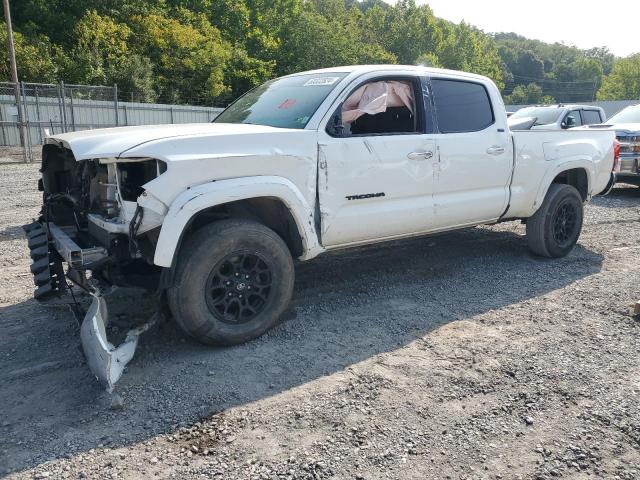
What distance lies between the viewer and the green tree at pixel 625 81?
254 feet

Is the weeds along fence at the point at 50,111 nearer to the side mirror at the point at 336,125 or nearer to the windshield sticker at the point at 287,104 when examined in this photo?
the windshield sticker at the point at 287,104

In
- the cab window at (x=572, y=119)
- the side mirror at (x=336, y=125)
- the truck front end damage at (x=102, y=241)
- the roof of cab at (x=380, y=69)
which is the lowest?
the truck front end damage at (x=102, y=241)

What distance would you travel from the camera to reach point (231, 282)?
3.86 meters

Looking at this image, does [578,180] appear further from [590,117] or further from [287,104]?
[590,117]

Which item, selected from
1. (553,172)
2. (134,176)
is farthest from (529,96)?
(134,176)

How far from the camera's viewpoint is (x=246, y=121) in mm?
4707

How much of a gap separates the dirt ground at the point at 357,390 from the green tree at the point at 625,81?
3350 inches

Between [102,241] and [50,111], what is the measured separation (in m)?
17.1

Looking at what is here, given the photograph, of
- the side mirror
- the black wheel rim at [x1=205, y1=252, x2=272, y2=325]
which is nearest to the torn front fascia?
the black wheel rim at [x1=205, y1=252, x2=272, y2=325]

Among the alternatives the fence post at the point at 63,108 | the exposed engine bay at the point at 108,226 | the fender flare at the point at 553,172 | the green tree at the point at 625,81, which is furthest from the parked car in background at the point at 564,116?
the green tree at the point at 625,81

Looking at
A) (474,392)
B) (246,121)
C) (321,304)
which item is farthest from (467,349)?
(246,121)

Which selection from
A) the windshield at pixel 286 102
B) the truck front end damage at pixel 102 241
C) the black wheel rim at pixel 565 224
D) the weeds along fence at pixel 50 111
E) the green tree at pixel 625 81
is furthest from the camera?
the green tree at pixel 625 81

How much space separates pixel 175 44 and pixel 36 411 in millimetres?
33237

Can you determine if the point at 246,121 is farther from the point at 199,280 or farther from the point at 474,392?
the point at 474,392
